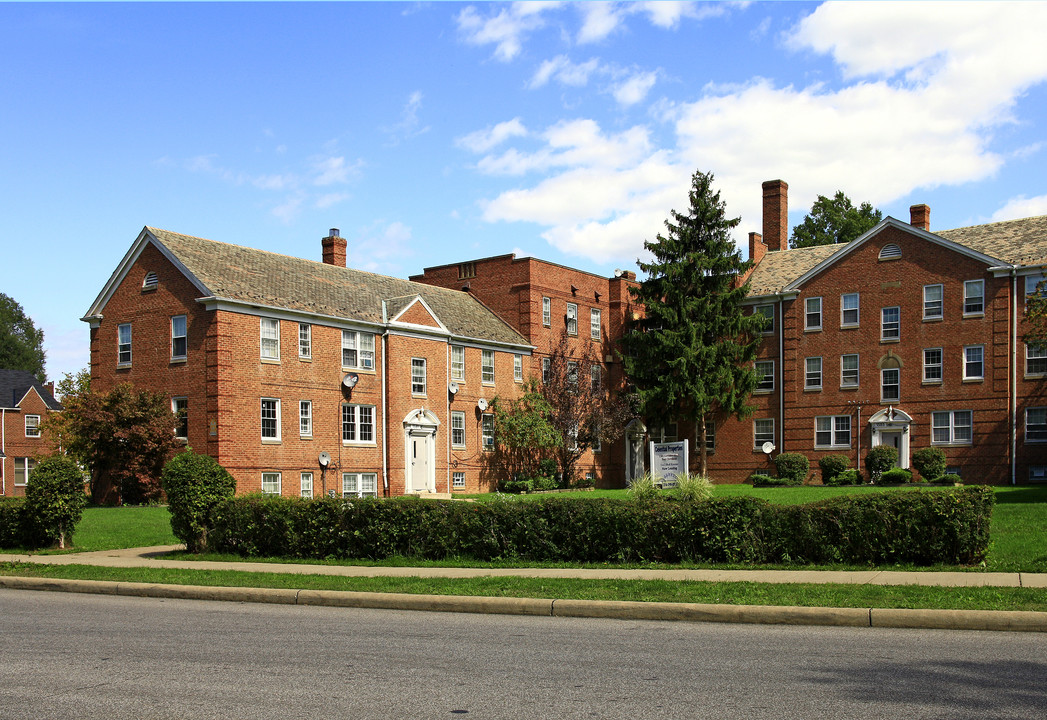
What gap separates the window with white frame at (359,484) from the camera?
3688cm

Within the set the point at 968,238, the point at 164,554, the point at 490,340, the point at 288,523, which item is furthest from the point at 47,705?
the point at 968,238

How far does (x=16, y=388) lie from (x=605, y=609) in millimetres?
64967

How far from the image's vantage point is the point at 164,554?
1917 cm

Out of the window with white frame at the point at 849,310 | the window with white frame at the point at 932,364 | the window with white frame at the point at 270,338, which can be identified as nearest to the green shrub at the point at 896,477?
the window with white frame at the point at 932,364

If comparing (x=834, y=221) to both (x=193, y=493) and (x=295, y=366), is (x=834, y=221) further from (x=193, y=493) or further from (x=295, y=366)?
(x=193, y=493)

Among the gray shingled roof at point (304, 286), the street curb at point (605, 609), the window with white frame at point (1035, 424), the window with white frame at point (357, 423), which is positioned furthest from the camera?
the window with white frame at point (1035, 424)

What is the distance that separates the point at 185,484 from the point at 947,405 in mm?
33989

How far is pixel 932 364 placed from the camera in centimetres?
4256

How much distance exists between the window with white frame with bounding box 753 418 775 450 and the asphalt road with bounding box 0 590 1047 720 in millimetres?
36821

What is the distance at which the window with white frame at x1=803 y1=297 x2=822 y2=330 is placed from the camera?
45844 mm

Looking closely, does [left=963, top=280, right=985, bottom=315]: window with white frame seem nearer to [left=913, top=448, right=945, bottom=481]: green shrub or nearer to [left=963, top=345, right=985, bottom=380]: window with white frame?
[left=963, top=345, right=985, bottom=380]: window with white frame

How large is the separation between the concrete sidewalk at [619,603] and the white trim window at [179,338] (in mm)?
16802

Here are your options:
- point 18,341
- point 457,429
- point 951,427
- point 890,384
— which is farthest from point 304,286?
point 18,341

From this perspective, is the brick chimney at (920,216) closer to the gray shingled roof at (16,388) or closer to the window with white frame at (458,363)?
the window with white frame at (458,363)
